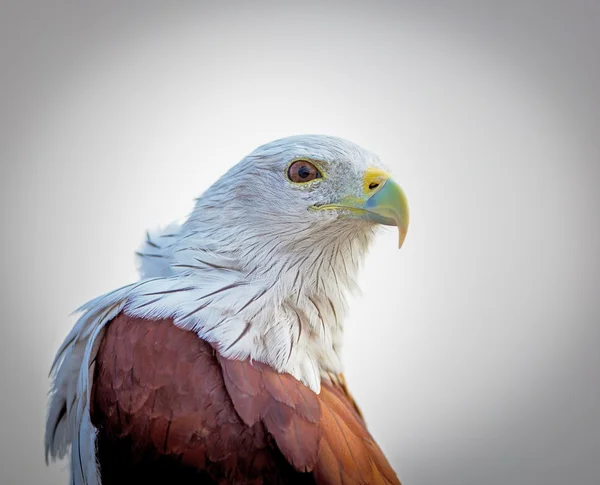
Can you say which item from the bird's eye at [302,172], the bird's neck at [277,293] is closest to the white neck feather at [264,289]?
the bird's neck at [277,293]

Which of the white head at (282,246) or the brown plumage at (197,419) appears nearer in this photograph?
the brown plumage at (197,419)

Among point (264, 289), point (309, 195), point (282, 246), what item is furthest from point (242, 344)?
point (309, 195)

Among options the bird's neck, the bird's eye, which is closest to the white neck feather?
the bird's neck

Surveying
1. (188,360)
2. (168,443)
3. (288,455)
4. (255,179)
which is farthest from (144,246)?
(288,455)

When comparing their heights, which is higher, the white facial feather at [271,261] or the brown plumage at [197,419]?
the white facial feather at [271,261]

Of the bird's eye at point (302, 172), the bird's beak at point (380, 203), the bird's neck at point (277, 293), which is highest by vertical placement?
the bird's eye at point (302, 172)

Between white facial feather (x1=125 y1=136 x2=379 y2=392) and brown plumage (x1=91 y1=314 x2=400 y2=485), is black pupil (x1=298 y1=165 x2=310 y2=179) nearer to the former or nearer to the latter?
white facial feather (x1=125 y1=136 x2=379 y2=392)

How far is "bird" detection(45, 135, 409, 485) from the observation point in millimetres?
1113

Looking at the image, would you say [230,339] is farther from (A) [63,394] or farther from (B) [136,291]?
(A) [63,394]

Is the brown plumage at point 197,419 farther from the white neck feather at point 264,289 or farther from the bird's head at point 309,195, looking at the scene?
the bird's head at point 309,195

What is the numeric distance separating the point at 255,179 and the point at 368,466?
704 mm

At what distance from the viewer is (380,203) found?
1.28 metres

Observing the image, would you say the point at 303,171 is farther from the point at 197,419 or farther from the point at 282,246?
the point at 197,419

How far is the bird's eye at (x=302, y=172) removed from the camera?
1324 millimetres
